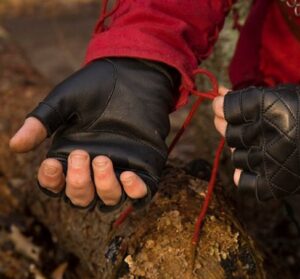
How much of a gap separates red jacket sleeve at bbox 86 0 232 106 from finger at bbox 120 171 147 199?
1.35 feet

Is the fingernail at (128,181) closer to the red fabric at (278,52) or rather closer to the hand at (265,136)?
the hand at (265,136)

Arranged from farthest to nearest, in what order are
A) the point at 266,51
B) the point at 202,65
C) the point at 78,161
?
the point at 202,65
the point at 266,51
the point at 78,161

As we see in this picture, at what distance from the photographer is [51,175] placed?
141 cm

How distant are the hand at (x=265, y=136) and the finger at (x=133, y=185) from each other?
297 mm

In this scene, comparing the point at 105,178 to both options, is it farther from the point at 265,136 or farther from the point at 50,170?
the point at 265,136

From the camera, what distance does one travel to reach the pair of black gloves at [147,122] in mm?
1420

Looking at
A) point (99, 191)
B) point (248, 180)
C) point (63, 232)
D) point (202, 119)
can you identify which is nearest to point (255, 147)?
point (248, 180)

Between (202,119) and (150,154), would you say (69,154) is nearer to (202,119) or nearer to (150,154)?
(150,154)

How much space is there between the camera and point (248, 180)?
1497 millimetres

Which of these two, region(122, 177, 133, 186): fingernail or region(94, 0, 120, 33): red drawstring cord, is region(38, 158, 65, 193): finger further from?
region(94, 0, 120, 33): red drawstring cord

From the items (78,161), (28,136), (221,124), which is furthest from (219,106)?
(28,136)

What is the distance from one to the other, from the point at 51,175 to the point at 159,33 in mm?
590

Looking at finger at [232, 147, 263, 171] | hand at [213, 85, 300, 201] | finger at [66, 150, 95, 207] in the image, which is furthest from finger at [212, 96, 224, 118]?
finger at [66, 150, 95, 207]

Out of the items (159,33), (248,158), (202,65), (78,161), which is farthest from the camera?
(202,65)
